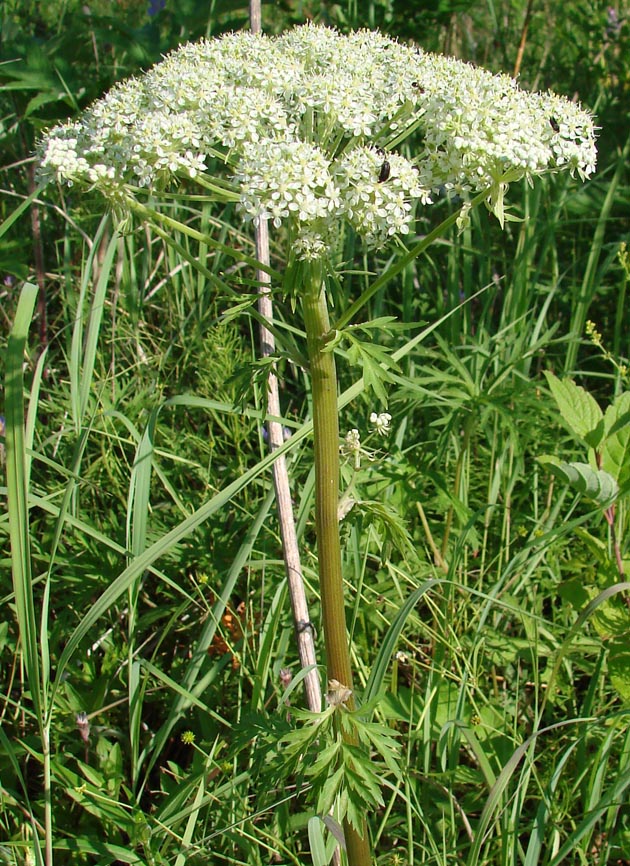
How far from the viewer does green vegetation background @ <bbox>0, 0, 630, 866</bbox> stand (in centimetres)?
216

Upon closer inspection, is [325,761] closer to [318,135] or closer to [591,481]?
[591,481]

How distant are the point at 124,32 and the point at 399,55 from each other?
199 cm

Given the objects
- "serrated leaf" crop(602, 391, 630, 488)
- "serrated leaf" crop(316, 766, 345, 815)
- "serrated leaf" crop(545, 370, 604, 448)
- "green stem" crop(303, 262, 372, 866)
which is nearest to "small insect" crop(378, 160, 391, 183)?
"green stem" crop(303, 262, 372, 866)

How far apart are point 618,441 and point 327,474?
118 centimetres

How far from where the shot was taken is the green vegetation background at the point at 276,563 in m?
2.16

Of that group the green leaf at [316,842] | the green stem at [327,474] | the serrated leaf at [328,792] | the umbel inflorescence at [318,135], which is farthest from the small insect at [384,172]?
the green leaf at [316,842]

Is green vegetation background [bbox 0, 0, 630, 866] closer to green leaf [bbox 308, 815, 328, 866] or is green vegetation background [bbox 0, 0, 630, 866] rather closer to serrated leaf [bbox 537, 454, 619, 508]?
serrated leaf [bbox 537, 454, 619, 508]

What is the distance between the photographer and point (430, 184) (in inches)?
68.2

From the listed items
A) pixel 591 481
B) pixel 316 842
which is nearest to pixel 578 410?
pixel 591 481

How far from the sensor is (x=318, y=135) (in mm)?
1803

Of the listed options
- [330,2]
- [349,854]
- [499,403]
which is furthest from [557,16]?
[349,854]

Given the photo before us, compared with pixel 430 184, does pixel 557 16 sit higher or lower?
higher

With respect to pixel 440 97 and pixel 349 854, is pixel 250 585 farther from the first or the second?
pixel 440 97

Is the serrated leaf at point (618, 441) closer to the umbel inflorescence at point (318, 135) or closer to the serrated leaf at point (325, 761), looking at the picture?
the umbel inflorescence at point (318, 135)
